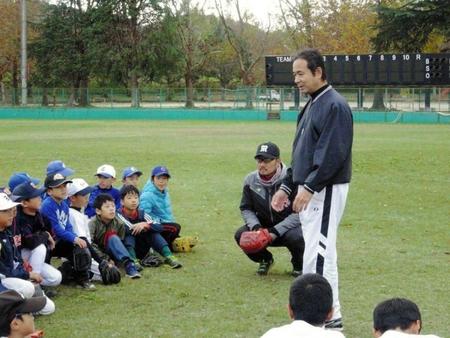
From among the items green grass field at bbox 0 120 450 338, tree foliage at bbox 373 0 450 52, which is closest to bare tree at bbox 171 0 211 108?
tree foliage at bbox 373 0 450 52

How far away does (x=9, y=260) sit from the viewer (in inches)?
222

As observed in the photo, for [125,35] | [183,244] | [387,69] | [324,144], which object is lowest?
[183,244]

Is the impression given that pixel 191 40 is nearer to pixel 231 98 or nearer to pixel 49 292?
pixel 231 98

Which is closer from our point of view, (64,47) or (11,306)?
(11,306)

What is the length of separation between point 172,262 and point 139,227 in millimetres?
504

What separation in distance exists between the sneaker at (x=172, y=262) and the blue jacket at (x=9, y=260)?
77.9 inches

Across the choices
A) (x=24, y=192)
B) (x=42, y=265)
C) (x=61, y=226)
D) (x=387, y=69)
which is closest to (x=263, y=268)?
(x=61, y=226)

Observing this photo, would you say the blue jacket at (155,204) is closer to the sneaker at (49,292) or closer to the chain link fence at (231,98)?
the sneaker at (49,292)

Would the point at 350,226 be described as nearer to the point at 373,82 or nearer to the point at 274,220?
the point at 274,220

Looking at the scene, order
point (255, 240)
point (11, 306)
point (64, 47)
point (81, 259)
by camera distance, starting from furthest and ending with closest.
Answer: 1. point (64, 47)
2. point (255, 240)
3. point (81, 259)
4. point (11, 306)

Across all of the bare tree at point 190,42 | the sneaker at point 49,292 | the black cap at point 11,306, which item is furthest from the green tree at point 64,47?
the black cap at point 11,306

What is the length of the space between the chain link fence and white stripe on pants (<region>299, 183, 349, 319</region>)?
38934 millimetres

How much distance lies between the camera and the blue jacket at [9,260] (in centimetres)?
556

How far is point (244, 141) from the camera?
83.9 ft
